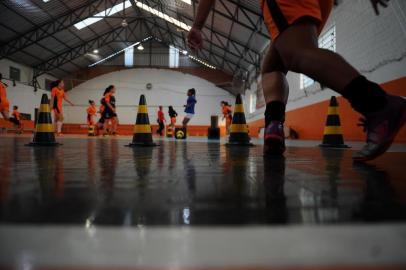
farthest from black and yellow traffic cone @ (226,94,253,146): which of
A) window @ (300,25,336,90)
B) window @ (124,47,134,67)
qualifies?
window @ (124,47,134,67)

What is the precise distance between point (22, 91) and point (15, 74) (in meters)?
1.27

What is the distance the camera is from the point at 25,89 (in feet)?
75.4

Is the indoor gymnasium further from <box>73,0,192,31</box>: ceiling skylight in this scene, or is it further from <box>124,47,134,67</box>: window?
<box>124,47,134,67</box>: window

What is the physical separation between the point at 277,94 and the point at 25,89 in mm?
24763

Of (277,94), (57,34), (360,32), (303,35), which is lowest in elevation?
(277,94)

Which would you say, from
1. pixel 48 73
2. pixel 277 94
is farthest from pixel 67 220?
pixel 48 73

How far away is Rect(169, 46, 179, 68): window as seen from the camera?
2867 cm

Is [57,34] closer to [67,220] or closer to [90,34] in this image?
[90,34]

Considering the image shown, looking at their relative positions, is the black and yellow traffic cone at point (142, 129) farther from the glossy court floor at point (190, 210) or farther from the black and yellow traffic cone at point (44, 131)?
the glossy court floor at point (190, 210)

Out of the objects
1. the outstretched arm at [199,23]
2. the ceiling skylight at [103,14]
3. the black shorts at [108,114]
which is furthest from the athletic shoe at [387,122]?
the ceiling skylight at [103,14]

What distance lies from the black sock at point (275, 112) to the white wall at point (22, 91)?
75.6 feet

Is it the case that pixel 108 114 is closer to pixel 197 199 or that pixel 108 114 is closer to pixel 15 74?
pixel 197 199

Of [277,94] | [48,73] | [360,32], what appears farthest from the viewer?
[48,73]

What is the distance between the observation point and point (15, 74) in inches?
865
